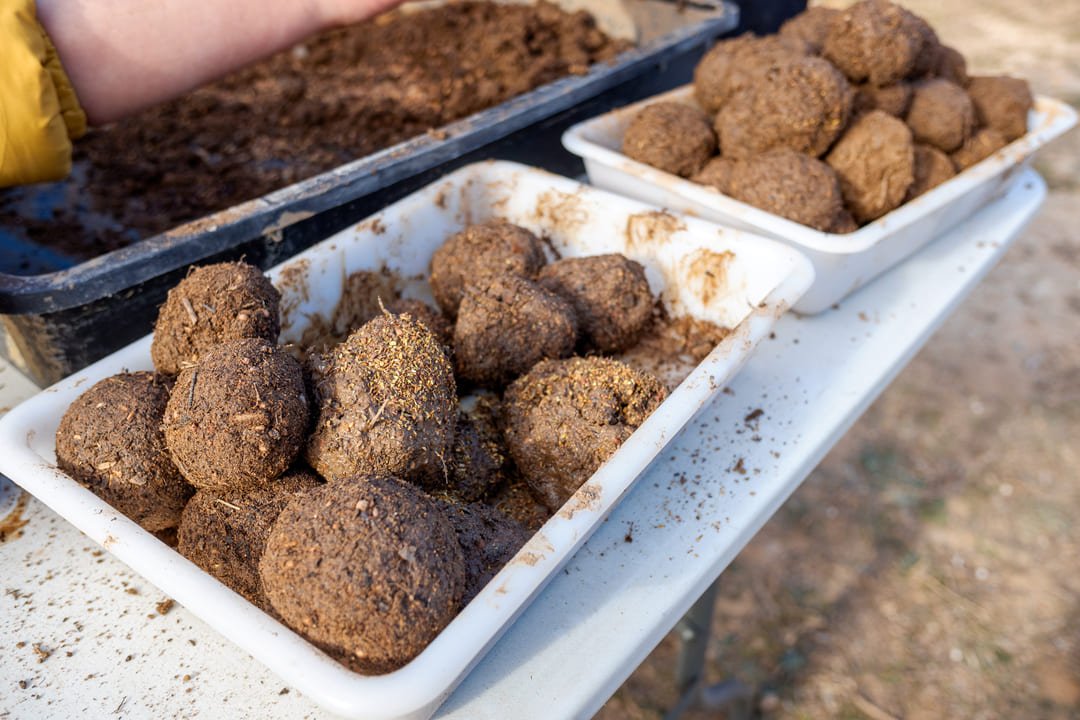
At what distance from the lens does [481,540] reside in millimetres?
984

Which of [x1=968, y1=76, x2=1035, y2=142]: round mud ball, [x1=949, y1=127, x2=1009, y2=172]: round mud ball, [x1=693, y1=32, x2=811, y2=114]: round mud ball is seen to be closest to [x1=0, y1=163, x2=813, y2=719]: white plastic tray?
[x1=693, y1=32, x2=811, y2=114]: round mud ball

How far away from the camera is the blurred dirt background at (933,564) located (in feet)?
6.87

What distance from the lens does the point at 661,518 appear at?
1125 mm

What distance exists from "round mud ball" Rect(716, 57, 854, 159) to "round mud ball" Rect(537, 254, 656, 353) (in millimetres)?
415

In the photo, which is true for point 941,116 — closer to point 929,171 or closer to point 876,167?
point 929,171

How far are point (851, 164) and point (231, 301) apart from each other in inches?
44.4

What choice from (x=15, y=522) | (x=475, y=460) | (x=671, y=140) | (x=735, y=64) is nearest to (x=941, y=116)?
(x=735, y=64)

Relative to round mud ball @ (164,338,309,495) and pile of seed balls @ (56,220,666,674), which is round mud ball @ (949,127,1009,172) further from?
round mud ball @ (164,338,309,495)

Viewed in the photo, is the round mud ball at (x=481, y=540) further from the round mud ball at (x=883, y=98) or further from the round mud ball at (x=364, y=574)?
the round mud ball at (x=883, y=98)

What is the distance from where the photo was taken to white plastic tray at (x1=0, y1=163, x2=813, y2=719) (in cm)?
78

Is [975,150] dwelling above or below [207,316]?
below

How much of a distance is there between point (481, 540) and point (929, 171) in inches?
48.5

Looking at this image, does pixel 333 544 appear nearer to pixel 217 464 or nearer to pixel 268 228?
pixel 217 464

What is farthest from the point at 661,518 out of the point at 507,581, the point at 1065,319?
the point at 1065,319
